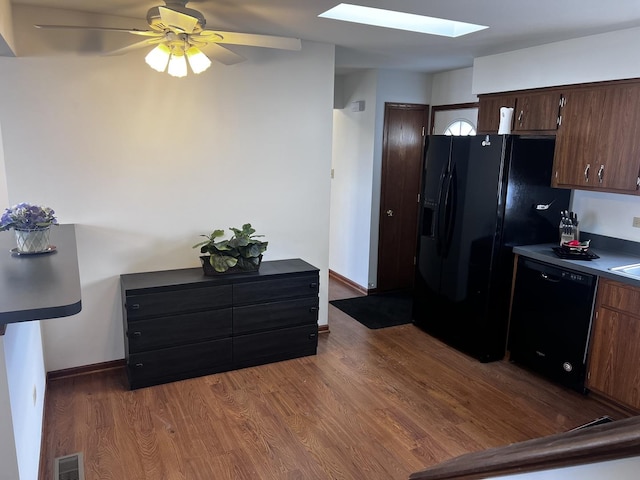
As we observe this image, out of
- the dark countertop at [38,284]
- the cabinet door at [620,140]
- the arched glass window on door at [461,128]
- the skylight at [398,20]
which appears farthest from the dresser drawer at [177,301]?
the arched glass window on door at [461,128]

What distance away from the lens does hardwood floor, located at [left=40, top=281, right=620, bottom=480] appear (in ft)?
8.32

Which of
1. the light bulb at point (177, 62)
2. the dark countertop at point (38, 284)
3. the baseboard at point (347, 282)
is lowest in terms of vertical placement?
the baseboard at point (347, 282)

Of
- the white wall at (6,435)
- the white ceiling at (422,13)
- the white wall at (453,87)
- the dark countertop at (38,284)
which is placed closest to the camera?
the dark countertop at (38,284)

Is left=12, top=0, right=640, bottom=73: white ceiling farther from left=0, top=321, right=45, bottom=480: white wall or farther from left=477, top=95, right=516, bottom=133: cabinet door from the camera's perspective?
left=0, top=321, right=45, bottom=480: white wall

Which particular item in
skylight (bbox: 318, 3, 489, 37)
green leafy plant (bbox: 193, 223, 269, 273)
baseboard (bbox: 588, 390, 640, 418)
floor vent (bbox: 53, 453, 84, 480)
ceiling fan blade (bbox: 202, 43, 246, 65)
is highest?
skylight (bbox: 318, 3, 489, 37)

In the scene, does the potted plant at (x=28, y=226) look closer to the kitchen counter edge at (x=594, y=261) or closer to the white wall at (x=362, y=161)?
the kitchen counter edge at (x=594, y=261)

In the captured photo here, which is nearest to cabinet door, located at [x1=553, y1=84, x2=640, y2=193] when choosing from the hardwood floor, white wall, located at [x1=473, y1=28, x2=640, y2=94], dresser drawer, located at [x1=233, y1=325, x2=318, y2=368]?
white wall, located at [x1=473, y1=28, x2=640, y2=94]

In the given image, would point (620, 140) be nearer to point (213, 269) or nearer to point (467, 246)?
point (467, 246)

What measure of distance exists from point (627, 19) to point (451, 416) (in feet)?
8.81

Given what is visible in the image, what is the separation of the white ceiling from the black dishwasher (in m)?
1.61

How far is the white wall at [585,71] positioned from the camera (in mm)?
3121

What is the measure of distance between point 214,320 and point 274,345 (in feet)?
1.77

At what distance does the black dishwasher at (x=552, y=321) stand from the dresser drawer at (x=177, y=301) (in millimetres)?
2213

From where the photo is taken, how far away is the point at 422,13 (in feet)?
9.25
